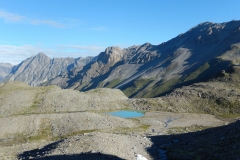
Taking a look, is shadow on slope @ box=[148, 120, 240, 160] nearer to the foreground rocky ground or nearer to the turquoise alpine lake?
the foreground rocky ground

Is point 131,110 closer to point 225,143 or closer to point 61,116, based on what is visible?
point 61,116

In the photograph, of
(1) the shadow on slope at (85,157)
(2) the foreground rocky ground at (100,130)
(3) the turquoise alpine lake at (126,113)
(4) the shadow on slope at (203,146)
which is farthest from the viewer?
(3) the turquoise alpine lake at (126,113)

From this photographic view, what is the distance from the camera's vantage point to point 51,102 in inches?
4402

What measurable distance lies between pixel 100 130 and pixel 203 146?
40086 mm

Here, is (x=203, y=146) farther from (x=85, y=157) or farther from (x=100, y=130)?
(x=100, y=130)

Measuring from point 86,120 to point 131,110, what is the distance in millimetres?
39325

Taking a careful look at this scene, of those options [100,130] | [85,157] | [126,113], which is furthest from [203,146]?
[126,113]

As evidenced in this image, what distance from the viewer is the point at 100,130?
7800cm

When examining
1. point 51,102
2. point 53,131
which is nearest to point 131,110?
point 51,102

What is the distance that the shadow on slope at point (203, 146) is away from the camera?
37050 millimetres

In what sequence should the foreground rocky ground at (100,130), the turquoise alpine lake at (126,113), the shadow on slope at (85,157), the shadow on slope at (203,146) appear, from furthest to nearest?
the turquoise alpine lake at (126,113), the foreground rocky ground at (100,130), the shadow on slope at (203,146), the shadow on slope at (85,157)

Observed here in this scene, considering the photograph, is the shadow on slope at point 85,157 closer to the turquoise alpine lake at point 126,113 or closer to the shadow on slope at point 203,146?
the shadow on slope at point 203,146

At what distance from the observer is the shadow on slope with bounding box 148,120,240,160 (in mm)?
37050

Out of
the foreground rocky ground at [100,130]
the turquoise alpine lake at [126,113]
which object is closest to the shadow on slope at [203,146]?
the foreground rocky ground at [100,130]
